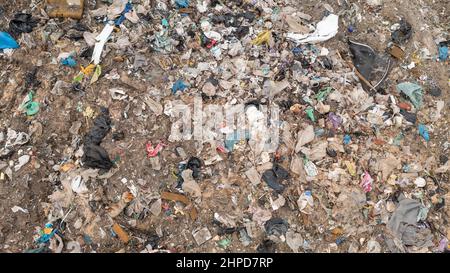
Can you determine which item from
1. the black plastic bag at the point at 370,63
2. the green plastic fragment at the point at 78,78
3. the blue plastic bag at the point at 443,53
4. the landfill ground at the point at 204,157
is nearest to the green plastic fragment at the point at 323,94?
the landfill ground at the point at 204,157

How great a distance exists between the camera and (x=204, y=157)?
438cm

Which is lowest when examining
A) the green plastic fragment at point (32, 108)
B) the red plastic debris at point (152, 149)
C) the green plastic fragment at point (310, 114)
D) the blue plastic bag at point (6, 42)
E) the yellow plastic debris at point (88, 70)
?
the red plastic debris at point (152, 149)

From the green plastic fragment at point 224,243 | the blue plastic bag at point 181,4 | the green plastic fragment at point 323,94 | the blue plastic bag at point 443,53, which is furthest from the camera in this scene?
the blue plastic bag at point 443,53

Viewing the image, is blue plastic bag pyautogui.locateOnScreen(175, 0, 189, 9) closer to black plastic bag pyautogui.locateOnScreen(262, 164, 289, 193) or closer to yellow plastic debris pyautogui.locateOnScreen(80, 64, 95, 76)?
yellow plastic debris pyautogui.locateOnScreen(80, 64, 95, 76)

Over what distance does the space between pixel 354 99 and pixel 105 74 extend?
9.53 feet

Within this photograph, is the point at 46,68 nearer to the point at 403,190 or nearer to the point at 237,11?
the point at 237,11

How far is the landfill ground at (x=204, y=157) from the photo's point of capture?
4156 mm

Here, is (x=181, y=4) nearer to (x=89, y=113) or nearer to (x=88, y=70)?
(x=88, y=70)

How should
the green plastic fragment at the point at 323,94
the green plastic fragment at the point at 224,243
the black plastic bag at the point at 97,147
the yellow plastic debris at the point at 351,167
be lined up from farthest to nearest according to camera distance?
the green plastic fragment at the point at 323,94
the yellow plastic debris at the point at 351,167
the black plastic bag at the point at 97,147
the green plastic fragment at the point at 224,243


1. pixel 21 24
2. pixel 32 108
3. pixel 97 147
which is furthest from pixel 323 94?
pixel 21 24

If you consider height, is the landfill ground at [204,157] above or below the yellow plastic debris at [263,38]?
below

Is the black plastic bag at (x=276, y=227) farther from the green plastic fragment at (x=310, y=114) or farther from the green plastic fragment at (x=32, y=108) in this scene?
the green plastic fragment at (x=32, y=108)

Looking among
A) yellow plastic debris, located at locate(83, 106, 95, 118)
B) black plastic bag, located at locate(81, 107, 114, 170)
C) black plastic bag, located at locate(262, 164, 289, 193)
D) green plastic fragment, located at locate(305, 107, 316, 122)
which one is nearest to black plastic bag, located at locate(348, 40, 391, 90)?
green plastic fragment, located at locate(305, 107, 316, 122)

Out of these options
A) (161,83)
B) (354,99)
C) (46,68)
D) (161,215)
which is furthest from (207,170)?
(46,68)
